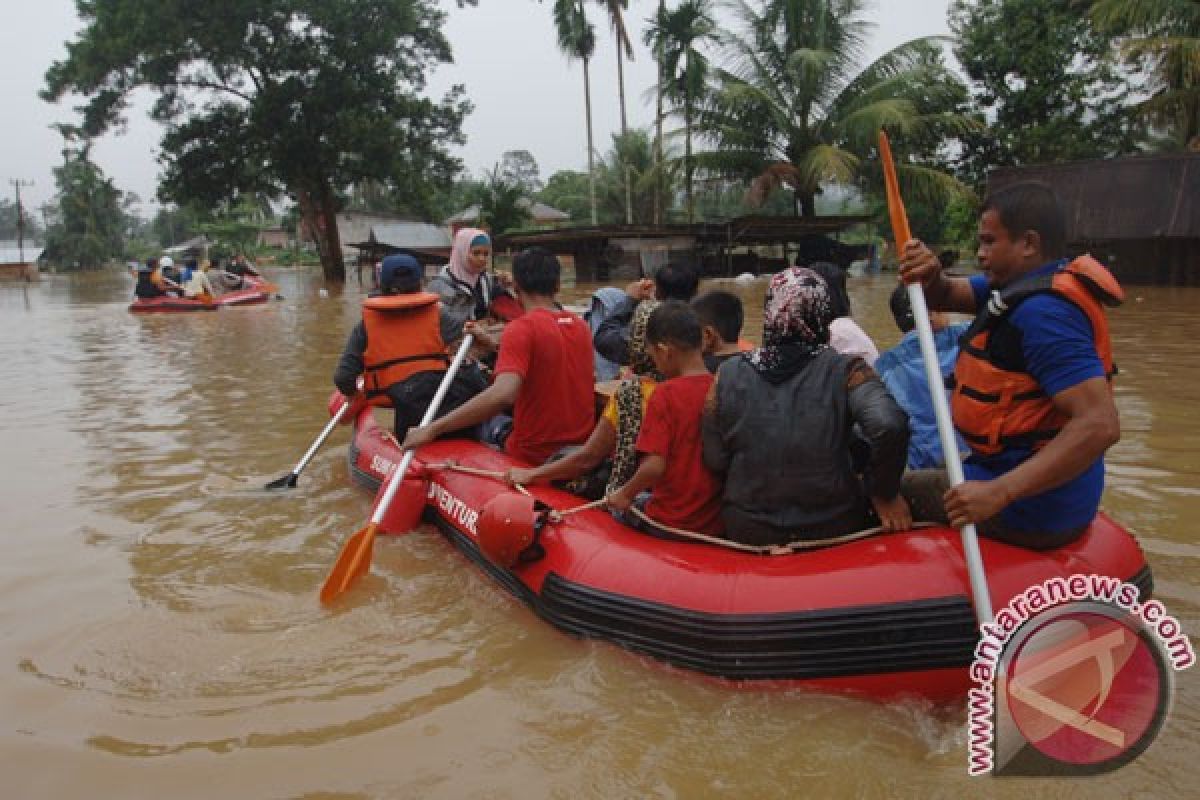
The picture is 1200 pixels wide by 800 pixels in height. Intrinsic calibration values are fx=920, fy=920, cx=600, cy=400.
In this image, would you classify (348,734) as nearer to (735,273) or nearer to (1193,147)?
(1193,147)

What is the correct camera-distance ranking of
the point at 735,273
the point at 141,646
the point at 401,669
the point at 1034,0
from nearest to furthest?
1. the point at 401,669
2. the point at 141,646
3. the point at 1034,0
4. the point at 735,273

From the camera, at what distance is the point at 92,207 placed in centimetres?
5922

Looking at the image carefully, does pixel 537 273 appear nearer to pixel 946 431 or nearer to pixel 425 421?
pixel 425 421

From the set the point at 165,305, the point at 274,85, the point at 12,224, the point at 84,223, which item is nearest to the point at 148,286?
the point at 165,305

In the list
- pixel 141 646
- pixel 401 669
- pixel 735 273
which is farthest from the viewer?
pixel 735 273

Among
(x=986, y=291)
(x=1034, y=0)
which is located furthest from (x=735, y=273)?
(x=986, y=291)

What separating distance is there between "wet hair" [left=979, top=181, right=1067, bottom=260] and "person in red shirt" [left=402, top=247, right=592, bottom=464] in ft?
6.63

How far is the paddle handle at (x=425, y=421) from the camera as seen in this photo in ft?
14.0

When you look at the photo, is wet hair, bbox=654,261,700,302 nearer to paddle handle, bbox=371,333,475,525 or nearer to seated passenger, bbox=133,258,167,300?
paddle handle, bbox=371,333,475,525

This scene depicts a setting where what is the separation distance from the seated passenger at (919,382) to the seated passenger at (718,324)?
0.63 meters

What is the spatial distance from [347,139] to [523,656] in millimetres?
22937

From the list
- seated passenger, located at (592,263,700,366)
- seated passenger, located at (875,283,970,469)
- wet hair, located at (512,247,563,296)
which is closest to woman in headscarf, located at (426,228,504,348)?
seated passenger, located at (592,263,700,366)

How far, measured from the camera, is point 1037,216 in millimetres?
2580

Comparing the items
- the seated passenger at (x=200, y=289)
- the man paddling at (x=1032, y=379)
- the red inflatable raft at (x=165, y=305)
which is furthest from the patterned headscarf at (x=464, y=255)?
the seated passenger at (x=200, y=289)
